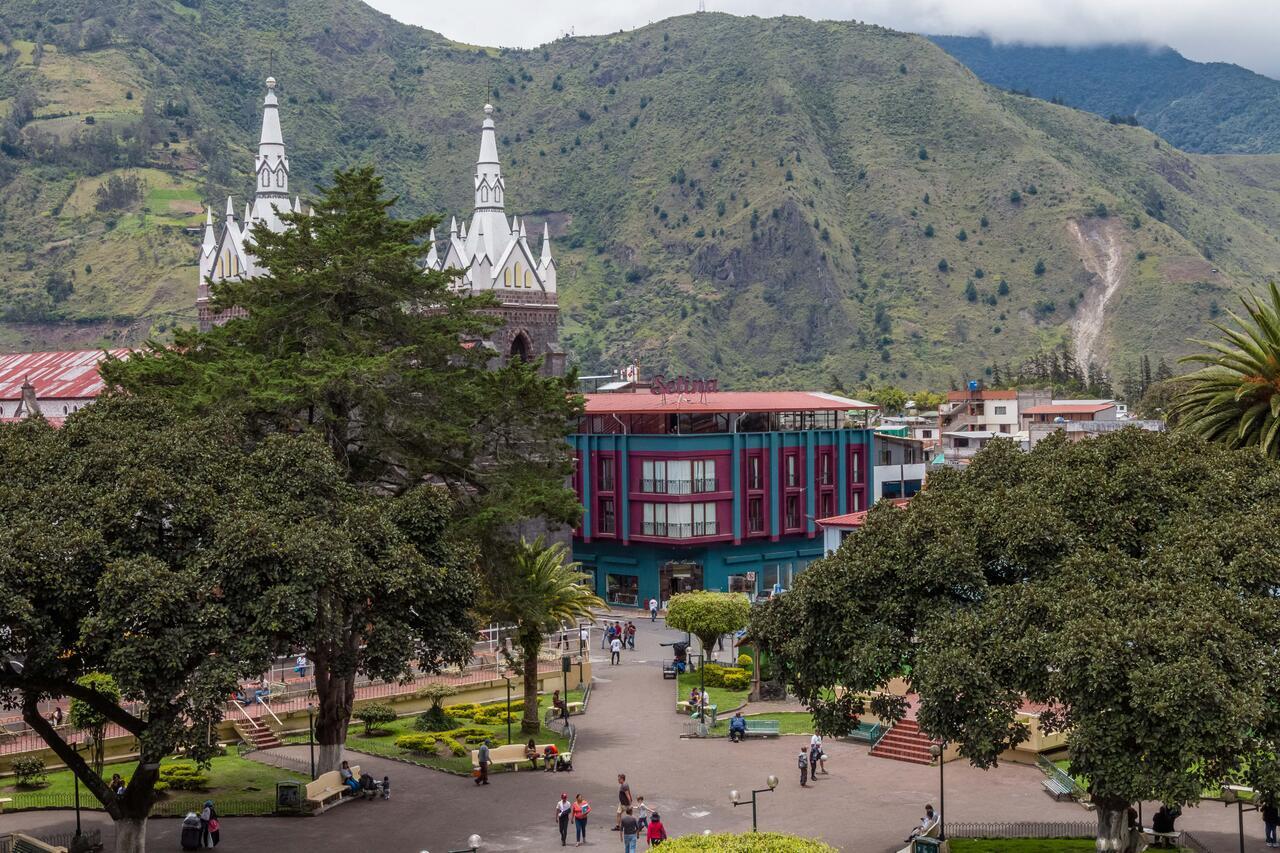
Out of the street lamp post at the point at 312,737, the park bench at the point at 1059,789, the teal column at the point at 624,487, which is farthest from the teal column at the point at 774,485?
the park bench at the point at 1059,789

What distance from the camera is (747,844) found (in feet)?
79.9

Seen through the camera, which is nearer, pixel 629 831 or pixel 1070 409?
pixel 629 831

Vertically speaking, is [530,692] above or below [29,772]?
above

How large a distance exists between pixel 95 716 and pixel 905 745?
2182cm

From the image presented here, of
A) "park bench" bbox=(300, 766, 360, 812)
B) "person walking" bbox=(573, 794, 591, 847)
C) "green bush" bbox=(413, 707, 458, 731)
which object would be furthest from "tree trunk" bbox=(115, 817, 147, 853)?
"green bush" bbox=(413, 707, 458, 731)

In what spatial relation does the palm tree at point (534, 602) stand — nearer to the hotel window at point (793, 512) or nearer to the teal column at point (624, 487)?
the teal column at point (624, 487)

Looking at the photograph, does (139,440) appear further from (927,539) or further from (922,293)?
(922,293)

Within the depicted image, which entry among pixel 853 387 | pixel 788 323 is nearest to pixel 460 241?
pixel 853 387

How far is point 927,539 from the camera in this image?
30.0 meters

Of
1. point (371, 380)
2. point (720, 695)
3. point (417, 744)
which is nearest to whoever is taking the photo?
point (371, 380)

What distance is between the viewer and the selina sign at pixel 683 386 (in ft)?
256

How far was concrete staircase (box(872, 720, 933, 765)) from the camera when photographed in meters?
41.7

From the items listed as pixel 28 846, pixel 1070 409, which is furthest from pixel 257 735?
pixel 1070 409

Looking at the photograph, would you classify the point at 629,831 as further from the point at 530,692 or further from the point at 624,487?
the point at 624,487
